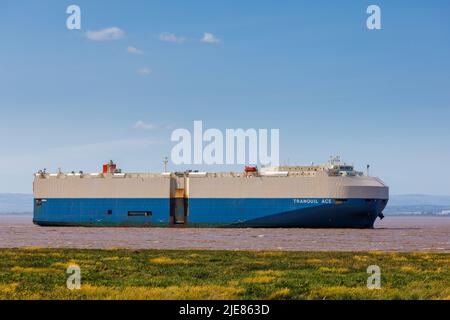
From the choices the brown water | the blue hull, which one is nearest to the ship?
the blue hull

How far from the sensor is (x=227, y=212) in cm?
9606

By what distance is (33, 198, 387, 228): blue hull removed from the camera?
306ft

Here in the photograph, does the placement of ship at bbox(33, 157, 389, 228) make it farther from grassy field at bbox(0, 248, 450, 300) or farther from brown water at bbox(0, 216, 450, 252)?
grassy field at bbox(0, 248, 450, 300)

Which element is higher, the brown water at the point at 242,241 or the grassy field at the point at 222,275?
the grassy field at the point at 222,275

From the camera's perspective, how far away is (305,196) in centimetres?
9306

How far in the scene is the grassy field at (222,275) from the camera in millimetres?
20250

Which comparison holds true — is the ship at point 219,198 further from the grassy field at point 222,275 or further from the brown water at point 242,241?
the grassy field at point 222,275

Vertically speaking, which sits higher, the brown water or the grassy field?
the grassy field

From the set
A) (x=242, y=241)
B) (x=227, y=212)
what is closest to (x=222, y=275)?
(x=242, y=241)

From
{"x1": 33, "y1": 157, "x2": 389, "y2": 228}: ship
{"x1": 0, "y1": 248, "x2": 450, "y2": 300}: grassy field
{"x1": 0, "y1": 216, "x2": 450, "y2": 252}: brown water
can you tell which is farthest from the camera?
{"x1": 33, "y1": 157, "x2": 389, "y2": 228}: ship

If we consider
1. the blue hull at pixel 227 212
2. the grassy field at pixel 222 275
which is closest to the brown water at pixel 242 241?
the grassy field at pixel 222 275
